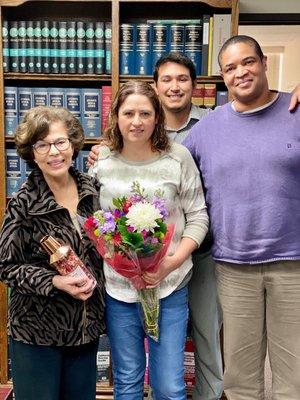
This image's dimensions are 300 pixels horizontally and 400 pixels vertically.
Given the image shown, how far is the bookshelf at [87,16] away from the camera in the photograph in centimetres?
254

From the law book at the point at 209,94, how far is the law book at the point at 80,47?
0.71 metres

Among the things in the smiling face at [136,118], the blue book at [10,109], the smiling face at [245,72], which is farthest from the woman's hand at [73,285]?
the blue book at [10,109]

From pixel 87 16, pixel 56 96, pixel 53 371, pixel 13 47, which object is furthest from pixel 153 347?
pixel 87 16

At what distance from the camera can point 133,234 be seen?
4.71ft

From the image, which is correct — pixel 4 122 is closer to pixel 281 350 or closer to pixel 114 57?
pixel 114 57

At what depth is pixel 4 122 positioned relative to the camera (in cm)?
267

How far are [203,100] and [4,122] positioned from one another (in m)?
1.15

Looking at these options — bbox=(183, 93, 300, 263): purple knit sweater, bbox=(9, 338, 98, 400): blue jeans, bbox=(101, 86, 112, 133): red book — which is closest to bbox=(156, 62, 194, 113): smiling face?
bbox=(183, 93, 300, 263): purple knit sweater

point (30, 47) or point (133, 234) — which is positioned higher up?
point (30, 47)

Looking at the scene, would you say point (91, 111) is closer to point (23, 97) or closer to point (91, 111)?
point (91, 111)

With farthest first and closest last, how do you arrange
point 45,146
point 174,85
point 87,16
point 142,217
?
point 87,16, point 174,85, point 45,146, point 142,217

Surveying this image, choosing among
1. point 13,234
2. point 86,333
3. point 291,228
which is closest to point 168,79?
point 291,228

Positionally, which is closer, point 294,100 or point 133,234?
point 133,234

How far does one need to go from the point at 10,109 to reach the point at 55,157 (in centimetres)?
131
